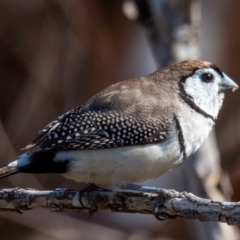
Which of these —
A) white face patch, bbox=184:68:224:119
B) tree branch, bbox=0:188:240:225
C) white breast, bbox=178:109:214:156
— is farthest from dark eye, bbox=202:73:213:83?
tree branch, bbox=0:188:240:225

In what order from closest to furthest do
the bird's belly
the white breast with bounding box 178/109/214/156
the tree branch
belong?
the tree branch, the bird's belly, the white breast with bounding box 178/109/214/156

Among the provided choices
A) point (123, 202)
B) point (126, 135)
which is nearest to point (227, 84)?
point (126, 135)

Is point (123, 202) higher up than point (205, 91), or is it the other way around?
point (205, 91)

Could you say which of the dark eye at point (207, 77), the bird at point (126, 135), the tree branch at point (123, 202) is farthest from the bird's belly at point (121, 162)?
the dark eye at point (207, 77)

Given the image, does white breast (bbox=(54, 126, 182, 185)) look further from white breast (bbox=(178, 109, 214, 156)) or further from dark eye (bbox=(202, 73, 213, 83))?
dark eye (bbox=(202, 73, 213, 83))

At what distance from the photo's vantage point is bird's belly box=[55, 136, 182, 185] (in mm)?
4379

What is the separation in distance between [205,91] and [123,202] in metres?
1.03

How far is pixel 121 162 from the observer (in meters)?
4.38

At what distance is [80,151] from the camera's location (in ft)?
14.6

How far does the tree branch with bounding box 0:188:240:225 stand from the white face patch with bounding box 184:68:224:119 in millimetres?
795

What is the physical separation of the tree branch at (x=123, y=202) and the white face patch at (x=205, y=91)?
0.79 meters

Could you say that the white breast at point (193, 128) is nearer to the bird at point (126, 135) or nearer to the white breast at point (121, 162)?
the bird at point (126, 135)

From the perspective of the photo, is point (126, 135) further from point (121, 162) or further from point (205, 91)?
point (205, 91)

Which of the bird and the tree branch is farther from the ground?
the bird
